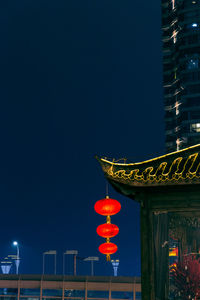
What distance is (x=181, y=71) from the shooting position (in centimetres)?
Answer: 6825

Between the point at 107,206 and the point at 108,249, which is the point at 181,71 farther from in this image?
the point at 107,206

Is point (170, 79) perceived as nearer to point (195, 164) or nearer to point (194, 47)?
point (194, 47)

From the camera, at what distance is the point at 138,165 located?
9.45 metres

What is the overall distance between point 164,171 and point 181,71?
61108 millimetres

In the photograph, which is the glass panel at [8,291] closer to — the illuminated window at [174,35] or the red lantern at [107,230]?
the red lantern at [107,230]

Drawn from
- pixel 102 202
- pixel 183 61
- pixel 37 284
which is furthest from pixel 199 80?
pixel 102 202

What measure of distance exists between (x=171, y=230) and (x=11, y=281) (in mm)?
14947

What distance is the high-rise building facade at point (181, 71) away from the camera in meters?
65.6

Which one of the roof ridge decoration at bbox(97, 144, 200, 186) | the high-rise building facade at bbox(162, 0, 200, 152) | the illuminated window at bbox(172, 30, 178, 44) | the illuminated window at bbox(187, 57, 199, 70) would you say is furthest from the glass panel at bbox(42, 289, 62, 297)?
the illuminated window at bbox(172, 30, 178, 44)

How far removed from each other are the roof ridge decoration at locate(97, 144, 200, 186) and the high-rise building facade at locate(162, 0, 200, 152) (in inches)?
2137

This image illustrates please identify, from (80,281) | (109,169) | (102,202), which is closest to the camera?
(109,169)

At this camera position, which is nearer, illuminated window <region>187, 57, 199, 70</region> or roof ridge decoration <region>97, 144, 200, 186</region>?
roof ridge decoration <region>97, 144, 200, 186</region>

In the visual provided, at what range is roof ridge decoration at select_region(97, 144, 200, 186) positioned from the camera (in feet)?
29.6

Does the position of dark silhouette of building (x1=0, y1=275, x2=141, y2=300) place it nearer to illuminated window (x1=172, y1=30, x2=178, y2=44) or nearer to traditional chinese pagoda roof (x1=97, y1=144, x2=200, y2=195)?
traditional chinese pagoda roof (x1=97, y1=144, x2=200, y2=195)
